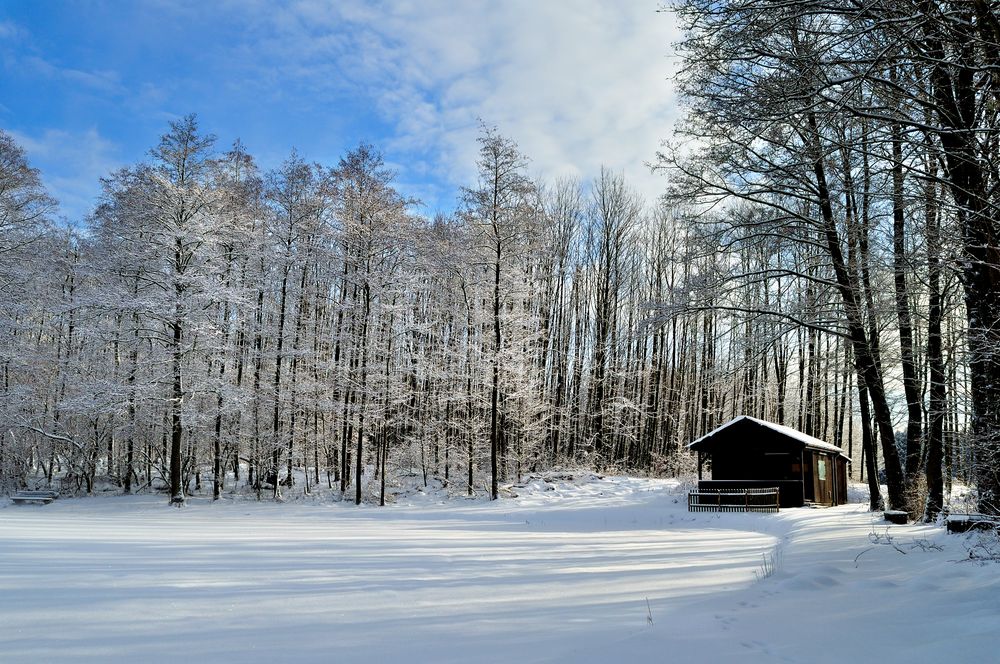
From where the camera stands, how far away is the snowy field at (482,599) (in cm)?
447

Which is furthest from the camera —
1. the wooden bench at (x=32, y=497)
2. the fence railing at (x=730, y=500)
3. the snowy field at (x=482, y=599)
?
the fence railing at (x=730, y=500)

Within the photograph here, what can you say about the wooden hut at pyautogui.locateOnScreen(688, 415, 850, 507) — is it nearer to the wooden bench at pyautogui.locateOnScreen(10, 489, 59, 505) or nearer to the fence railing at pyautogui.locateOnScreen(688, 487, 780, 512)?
the fence railing at pyautogui.locateOnScreen(688, 487, 780, 512)

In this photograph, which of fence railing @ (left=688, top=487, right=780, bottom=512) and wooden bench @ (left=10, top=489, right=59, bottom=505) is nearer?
wooden bench @ (left=10, top=489, right=59, bottom=505)

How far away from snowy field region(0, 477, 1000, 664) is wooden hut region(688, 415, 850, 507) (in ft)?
44.3

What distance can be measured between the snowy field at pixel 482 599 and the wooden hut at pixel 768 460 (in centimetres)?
1350

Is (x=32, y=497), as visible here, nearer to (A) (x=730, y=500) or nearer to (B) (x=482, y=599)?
(B) (x=482, y=599)

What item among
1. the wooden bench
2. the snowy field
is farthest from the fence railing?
the wooden bench

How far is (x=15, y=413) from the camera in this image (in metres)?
21.6

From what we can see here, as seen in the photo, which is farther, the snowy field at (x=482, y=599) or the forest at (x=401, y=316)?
the forest at (x=401, y=316)

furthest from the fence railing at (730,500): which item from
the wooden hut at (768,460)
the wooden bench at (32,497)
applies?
the wooden bench at (32,497)

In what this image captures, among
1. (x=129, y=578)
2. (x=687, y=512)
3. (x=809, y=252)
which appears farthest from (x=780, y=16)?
(x=687, y=512)

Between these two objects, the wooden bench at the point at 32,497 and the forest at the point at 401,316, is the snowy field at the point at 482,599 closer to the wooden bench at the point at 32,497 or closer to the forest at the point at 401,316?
the forest at the point at 401,316

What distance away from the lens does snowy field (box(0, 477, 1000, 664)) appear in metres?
4.47

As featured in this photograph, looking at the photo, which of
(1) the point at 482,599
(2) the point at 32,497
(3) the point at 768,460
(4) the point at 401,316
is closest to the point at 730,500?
(3) the point at 768,460
